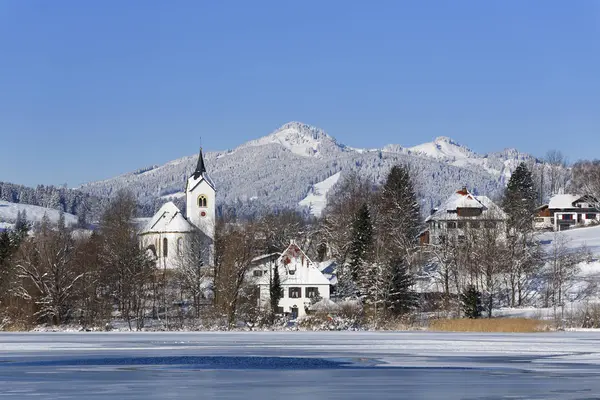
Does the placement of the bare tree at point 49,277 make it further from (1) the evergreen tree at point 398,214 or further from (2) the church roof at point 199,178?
(2) the church roof at point 199,178

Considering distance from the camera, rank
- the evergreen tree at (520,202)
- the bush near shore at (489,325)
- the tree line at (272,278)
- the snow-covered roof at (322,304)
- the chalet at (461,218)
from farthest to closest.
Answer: the evergreen tree at (520,202) → the chalet at (461,218) → the snow-covered roof at (322,304) → the tree line at (272,278) → the bush near shore at (489,325)

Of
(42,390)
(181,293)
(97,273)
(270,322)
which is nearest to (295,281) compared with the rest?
(181,293)

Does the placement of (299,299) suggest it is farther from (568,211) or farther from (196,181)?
(568,211)

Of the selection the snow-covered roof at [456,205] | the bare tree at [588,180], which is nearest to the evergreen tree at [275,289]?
the snow-covered roof at [456,205]

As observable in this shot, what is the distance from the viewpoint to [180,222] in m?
116

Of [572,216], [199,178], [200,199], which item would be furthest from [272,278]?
[572,216]

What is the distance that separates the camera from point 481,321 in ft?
170

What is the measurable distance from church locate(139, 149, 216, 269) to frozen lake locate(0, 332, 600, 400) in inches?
2605

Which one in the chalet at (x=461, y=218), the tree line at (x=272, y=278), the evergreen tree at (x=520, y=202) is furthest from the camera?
the evergreen tree at (x=520, y=202)

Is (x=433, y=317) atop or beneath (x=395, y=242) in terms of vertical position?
beneath

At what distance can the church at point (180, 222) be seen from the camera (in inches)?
4316

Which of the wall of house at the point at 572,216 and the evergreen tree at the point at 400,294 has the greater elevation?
the wall of house at the point at 572,216

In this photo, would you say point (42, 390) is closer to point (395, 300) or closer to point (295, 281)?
point (395, 300)

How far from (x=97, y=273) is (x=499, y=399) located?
4617cm
